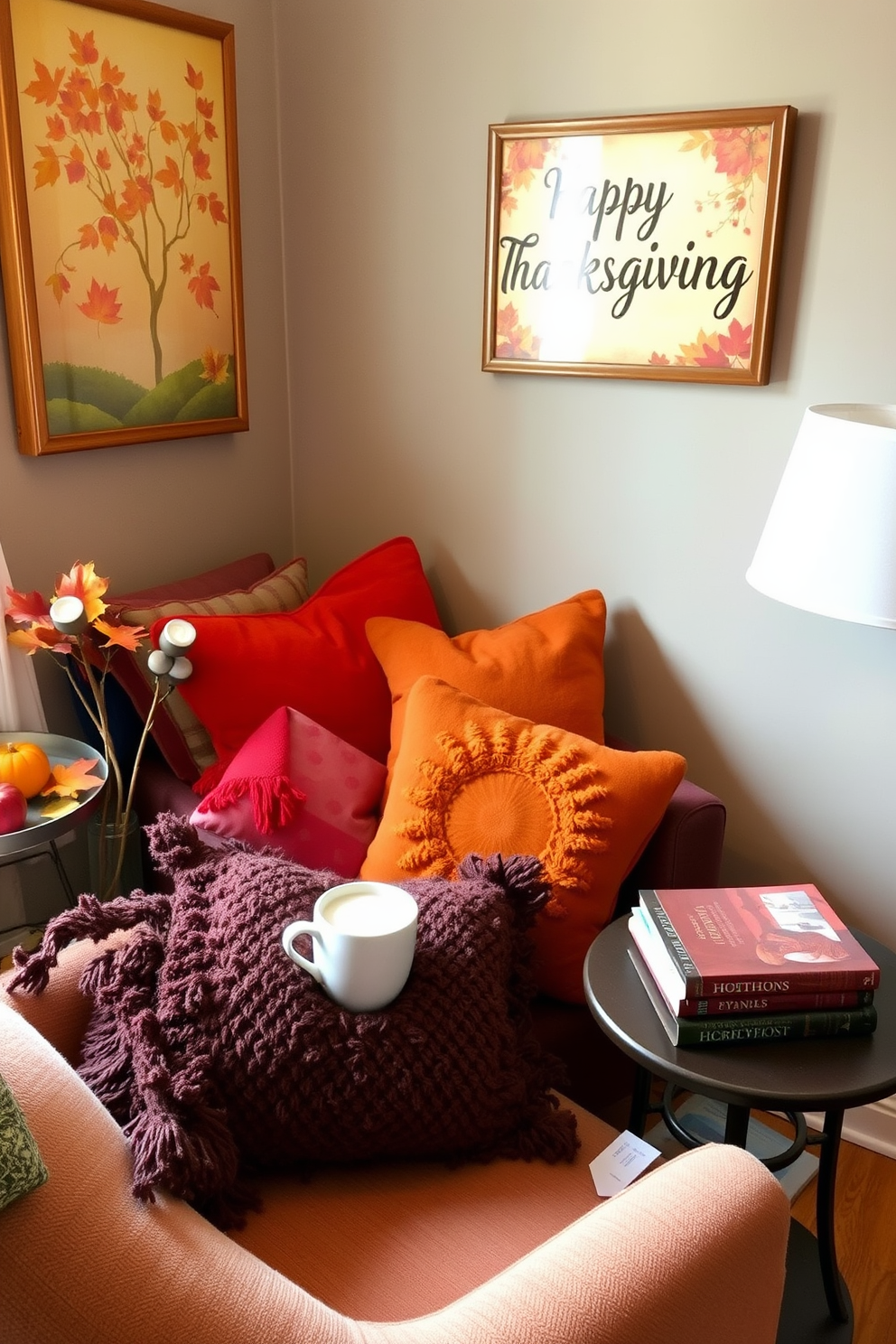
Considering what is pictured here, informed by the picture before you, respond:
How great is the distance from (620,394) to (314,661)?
27.9 inches

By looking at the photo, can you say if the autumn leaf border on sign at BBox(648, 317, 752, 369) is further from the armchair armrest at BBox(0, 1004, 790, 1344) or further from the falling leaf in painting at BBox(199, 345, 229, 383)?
the armchair armrest at BBox(0, 1004, 790, 1344)

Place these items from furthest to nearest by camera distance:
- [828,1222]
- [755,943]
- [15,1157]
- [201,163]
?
1. [201,163]
2. [828,1222]
3. [755,943]
4. [15,1157]

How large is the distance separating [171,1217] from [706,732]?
127cm

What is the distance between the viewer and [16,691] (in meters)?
1.89

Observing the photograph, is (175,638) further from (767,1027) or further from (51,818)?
(767,1027)

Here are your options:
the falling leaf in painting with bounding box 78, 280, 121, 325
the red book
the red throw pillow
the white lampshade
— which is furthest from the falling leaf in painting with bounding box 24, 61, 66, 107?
the red book

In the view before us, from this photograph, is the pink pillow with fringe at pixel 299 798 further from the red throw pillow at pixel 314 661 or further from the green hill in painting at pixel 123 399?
the green hill in painting at pixel 123 399

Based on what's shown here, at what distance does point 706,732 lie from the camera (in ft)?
6.56

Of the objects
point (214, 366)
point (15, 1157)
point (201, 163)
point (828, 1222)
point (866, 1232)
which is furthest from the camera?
point (214, 366)

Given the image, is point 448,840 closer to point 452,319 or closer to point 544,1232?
point 544,1232

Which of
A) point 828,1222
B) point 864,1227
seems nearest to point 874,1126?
point 864,1227

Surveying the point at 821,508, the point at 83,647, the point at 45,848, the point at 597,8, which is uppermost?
the point at 597,8

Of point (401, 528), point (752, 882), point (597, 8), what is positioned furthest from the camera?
point (401, 528)

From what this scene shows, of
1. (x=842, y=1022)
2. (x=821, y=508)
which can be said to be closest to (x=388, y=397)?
(x=821, y=508)
